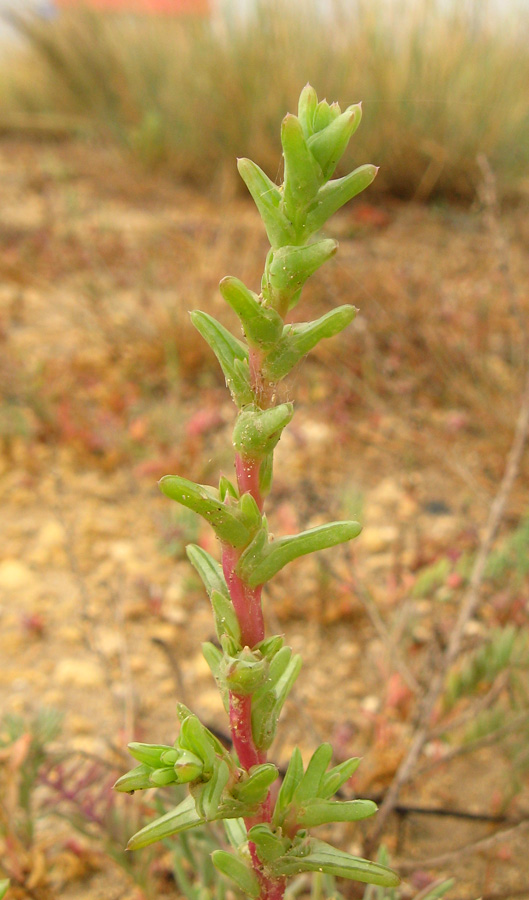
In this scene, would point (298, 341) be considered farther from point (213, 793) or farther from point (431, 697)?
point (431, 697)

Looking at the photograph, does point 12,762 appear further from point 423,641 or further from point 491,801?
point 423,641

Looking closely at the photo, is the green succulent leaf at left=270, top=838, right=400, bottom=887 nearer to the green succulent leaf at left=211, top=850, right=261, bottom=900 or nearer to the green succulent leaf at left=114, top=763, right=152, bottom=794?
the green succulent leaf at left=211, top=850, right=261, bottom=900

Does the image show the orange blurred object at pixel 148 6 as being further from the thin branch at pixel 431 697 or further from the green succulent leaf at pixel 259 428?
the green succulent leaf at pixel 259 428

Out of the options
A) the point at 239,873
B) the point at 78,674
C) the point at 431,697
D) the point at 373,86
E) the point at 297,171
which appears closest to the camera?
the point at 297,171

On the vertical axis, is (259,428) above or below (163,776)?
above

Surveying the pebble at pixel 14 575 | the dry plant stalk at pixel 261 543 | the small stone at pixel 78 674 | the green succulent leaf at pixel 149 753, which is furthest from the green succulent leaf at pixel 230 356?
the pebble at pixel 14 575

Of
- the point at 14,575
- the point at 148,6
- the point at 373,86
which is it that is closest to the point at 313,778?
the point at 14,575

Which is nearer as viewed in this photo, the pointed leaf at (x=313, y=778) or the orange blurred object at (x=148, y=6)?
the pointed leaf at (x=313, y=778)

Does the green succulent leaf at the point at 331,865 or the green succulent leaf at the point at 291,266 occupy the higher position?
the green succulent leaf at the point at 291,266
